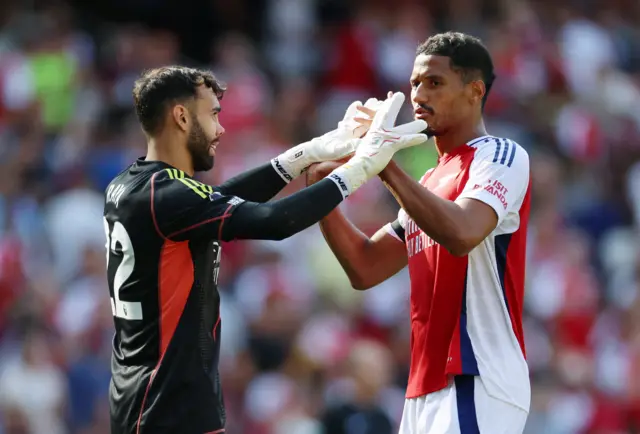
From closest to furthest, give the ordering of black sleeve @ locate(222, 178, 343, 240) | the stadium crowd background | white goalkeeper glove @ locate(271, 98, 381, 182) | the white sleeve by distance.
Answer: black sleeve @ locate(222, 178, 343, 240) < the white sleeve < white goalkeeper glove @ locate(271, 98, 381, 182) < the stadium crowd background

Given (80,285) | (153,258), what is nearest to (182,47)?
(80,285)

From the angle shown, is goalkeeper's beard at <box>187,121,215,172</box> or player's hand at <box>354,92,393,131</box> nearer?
goalkeeper's beard at <box>187,121,215,172</box>

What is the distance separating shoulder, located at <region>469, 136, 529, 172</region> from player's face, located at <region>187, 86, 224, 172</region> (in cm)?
130

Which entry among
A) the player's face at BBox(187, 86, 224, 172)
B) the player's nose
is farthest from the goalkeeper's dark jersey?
the player's nose

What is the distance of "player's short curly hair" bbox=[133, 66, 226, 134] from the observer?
570 cm

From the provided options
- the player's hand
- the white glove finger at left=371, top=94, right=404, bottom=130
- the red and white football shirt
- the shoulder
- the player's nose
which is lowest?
the red and white football shirt

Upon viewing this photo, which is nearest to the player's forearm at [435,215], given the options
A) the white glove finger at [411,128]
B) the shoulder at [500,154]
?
the white glove finger at [411,128]

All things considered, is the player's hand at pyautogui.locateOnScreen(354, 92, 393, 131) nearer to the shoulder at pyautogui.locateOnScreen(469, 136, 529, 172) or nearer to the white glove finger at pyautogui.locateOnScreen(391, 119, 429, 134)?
the white glove finger at pyautogui.locateOnScreen(391, 119, 429, 134)

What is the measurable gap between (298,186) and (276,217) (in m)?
6.82

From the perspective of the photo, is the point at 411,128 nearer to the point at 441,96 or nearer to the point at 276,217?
the point at 441,96

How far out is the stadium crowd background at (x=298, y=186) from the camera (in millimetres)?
10219

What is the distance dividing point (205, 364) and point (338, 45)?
952 centimetres

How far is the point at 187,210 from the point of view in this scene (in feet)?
17.6

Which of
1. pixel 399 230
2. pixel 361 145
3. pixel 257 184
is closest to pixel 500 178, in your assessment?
pixel 361 145
